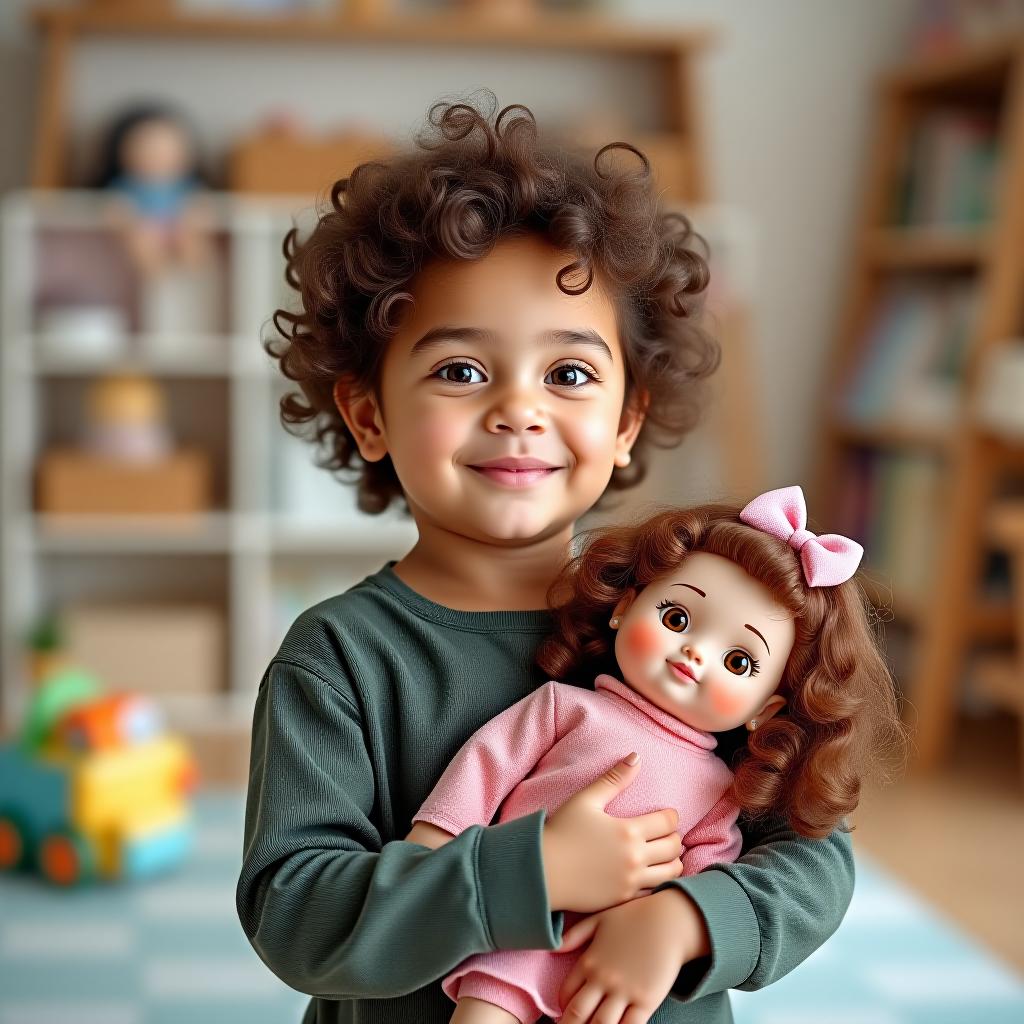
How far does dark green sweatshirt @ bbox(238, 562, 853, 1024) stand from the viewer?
2.57 feet

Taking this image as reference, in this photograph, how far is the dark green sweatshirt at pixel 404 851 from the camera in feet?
2.57

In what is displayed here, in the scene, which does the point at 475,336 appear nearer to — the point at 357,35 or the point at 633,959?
the point at 633,959

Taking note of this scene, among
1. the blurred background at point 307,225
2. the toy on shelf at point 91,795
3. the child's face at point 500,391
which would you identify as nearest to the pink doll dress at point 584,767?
the child's face at point 500,391

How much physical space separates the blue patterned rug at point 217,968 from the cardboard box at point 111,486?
1.20 m

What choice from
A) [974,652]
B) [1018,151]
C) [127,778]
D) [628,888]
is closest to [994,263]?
[1018,151]

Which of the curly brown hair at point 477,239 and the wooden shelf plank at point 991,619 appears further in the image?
the wooden shelf plank at point 991,619

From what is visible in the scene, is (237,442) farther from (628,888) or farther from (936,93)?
(628,888)

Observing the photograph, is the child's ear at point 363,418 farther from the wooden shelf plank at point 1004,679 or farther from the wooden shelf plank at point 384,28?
the wooden shelf plank at point 384,28

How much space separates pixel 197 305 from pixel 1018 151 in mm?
1982

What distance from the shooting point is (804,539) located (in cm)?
88

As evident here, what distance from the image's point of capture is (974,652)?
367 cm

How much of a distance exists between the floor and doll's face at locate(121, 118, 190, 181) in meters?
2.19

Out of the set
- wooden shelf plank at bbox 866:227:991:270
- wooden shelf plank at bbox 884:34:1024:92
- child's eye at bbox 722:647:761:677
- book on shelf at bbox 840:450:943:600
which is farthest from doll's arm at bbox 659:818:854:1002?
wooden shelf plank at bbox 884:34:1024:92

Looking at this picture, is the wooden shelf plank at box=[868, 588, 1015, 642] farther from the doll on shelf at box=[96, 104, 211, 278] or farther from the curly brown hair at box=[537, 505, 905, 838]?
the curly brown hair at box=[537, 505, 905, 838]
